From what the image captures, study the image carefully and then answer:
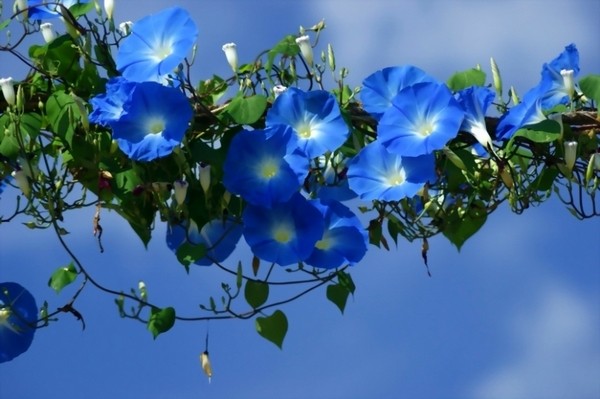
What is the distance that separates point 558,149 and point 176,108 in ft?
2.40

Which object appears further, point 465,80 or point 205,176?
point 465,80

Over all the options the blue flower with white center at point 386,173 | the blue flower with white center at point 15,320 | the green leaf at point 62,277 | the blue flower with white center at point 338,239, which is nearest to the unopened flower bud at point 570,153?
the blue flower with white center at point 386,173

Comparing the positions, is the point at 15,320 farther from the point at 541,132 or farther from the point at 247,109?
the point at 541,132

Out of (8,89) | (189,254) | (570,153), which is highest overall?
(8,89)

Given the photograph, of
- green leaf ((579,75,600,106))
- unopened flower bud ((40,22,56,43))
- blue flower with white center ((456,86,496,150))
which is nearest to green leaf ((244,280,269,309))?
blue flower with white center ((456,86,496,150))

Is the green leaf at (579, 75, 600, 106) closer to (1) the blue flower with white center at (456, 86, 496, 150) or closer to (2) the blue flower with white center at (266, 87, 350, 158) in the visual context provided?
(1) the blue flower with white center at (456, 86, 496, 150)

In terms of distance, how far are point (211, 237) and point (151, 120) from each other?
263mm

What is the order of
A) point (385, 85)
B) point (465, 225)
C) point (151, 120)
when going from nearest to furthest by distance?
point (151, 120) < point (385, 85) < point (465, 225)

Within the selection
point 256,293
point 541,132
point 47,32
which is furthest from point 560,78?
point 47,32

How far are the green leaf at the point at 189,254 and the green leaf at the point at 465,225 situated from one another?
1.56ft

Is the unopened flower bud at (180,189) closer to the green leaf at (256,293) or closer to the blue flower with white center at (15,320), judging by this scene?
the green leaf at (256,293)

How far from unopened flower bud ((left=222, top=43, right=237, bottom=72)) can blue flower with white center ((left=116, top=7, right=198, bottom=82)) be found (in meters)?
0.09

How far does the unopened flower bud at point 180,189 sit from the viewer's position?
1.90 meters

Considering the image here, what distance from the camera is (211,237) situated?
2014 millimetres
